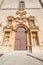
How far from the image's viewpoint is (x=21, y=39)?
42.1ft

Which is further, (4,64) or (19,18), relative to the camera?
(19,18)

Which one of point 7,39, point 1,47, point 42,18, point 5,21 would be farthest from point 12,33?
point 42,18

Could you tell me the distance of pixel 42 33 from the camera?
12.4 meters

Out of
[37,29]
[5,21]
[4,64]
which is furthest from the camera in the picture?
[5,21]

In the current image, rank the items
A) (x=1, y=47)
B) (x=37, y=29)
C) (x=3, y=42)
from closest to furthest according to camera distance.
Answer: (x=1, y=47) → (x=3, y=42) → (x=37, y=29)

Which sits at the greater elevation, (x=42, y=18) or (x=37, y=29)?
(x=42, y=18)

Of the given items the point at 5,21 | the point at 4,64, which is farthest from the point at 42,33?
the point at 4,64

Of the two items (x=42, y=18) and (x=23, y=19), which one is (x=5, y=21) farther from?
(x=42, y=18)

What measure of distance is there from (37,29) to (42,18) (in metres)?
1.81

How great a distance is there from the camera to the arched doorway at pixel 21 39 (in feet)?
40.2

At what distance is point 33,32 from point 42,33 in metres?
0.90

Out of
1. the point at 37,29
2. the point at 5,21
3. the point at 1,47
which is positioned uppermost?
the point at 5,21

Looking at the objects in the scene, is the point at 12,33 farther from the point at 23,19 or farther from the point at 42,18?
the point at 42,18

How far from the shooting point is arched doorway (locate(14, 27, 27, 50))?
12.2m
